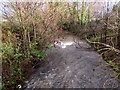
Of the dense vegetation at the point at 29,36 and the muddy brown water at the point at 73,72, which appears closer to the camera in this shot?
the muddy brown water at the point at 73,72

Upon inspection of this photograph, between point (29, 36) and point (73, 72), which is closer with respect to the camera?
point (73, 72)

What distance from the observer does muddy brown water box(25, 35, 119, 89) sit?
3.08m

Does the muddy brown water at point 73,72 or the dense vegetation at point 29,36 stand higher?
the dense vegetation at point 29,36

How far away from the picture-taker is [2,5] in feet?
12.2

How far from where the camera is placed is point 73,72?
136 inches

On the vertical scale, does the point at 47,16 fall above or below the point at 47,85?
above

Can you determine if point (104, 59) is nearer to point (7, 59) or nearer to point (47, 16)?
point (47, 16)

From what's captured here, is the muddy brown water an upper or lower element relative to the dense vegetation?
lower

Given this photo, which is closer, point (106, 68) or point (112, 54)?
point (106, 68)

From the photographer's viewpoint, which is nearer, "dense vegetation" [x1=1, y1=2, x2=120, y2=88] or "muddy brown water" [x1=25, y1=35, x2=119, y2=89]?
"muddy brown water" [x1=25, y1=35, x2=119, y2=89]

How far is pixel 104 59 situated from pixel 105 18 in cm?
136

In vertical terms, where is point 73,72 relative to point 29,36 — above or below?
below

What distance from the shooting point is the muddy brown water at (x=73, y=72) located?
3.08 meters

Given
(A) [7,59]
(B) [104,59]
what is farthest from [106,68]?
(A) [7,59]
